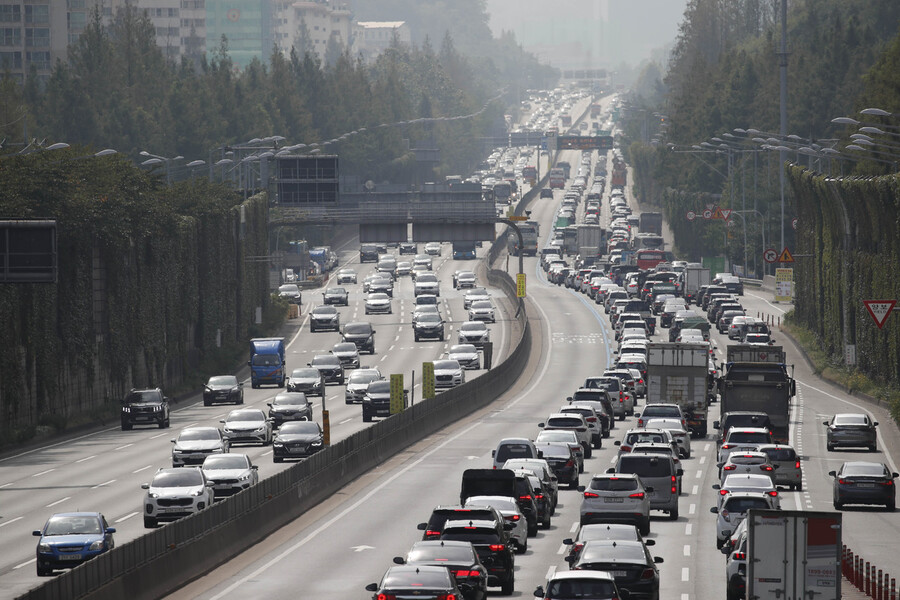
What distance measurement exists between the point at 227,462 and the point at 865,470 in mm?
15951

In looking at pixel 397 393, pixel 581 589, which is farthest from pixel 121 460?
pixel 581 589

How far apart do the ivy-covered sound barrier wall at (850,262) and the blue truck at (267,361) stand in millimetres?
27926

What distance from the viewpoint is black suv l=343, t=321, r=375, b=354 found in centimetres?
9406

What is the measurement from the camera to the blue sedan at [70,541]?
101ft

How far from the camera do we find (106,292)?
75.6 meters

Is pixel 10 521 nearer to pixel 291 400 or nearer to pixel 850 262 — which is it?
pixel 291 400

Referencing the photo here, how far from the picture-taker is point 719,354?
3521 inches

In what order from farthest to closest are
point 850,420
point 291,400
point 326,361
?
point 326,361 < point 291,400 < point 850,420

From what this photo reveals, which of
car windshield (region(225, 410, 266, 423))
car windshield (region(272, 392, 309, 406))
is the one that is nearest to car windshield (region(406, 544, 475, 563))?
car windshield (region(225, 410, 266, 423))

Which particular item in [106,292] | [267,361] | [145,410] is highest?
[106,292]

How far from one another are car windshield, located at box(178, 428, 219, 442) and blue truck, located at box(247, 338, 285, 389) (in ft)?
99.3

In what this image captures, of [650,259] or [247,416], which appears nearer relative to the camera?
[247,416]

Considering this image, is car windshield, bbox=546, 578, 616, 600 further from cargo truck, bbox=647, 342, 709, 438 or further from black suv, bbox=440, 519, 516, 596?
cargo truck, bbox=647, 342, 709, 438

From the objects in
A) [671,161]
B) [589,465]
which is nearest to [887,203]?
[589,465]
